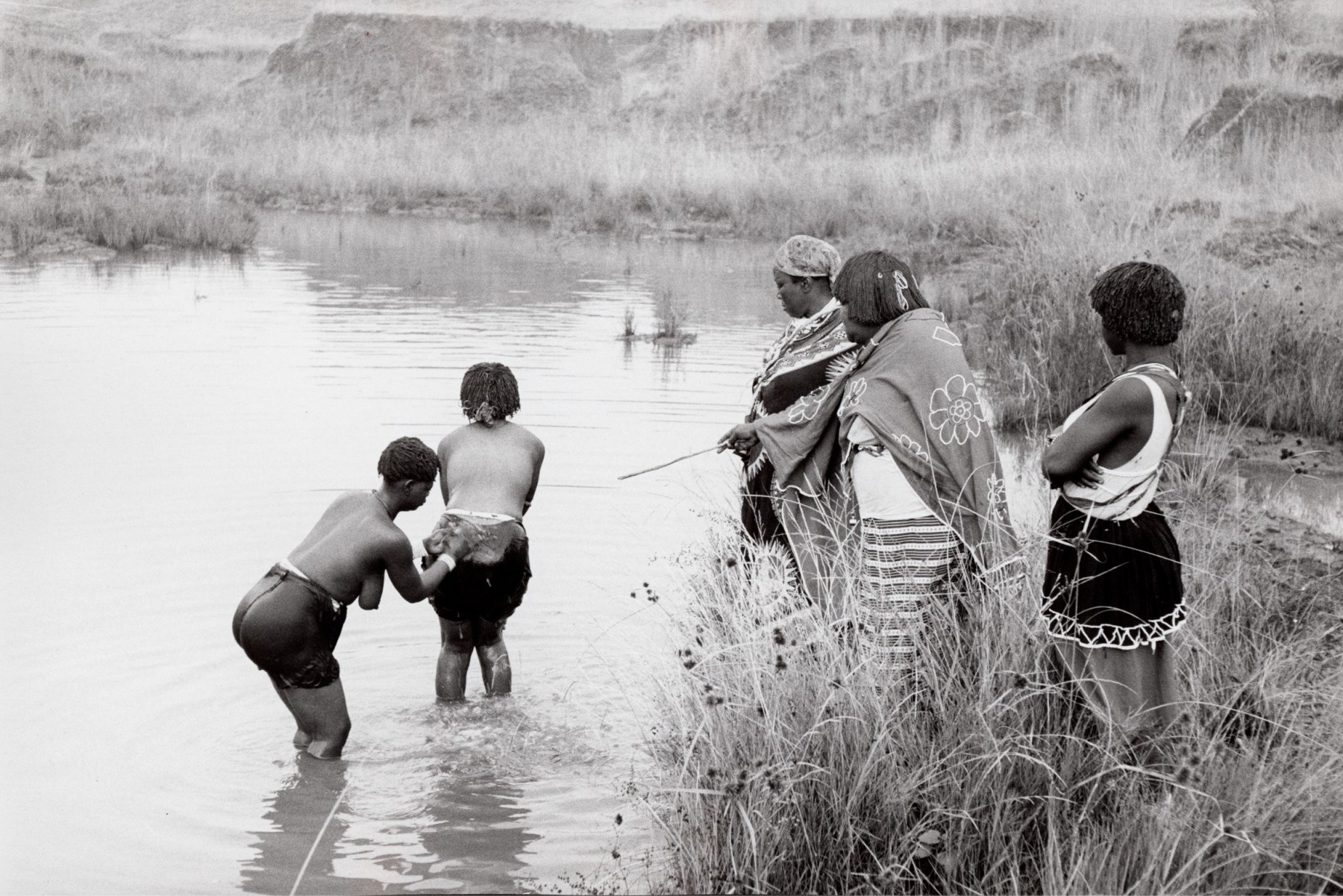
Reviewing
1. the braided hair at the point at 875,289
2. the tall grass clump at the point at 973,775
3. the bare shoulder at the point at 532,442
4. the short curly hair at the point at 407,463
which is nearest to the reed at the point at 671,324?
the bare shoulder at the point at 532,442

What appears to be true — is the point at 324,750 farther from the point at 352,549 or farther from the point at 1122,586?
the point at 1122,586

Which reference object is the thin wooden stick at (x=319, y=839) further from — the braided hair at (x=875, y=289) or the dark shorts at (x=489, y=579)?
the braided hair at (x=875, y=289)

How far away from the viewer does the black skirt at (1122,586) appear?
4.35m

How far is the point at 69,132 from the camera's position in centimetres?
4197

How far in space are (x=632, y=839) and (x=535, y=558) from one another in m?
3.67

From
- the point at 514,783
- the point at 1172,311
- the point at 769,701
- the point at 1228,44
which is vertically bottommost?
the point at 514,783

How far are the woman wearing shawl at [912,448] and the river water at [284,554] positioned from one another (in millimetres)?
868

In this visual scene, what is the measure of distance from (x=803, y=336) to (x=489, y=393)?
1371mm

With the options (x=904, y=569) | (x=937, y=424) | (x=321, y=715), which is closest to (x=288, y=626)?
(x=321, y=715)

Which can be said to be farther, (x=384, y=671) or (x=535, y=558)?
(x=535, y=558)

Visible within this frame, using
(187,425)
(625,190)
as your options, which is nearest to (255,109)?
(625,190)

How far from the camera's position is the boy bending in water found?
546 cm

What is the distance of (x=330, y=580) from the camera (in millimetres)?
5535

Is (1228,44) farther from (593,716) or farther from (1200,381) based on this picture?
(593,716)
